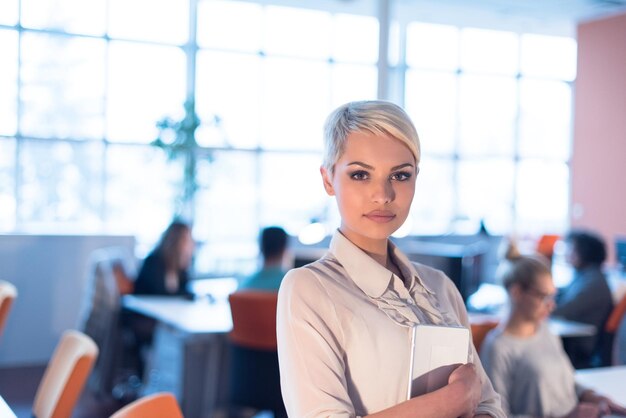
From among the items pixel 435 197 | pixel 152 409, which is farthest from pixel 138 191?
pixel 152 409

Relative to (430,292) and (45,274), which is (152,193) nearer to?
(45,274)

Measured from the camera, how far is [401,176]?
1.44 metres

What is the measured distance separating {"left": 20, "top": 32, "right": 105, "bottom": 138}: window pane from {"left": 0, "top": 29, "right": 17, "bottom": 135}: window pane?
100mm

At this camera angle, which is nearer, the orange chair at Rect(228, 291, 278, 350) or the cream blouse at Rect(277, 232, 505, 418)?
the cream blouse at Rect(277, 232, 505, 418)

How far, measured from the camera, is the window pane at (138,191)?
10.0 meters

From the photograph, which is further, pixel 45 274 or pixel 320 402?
pixel 45 274

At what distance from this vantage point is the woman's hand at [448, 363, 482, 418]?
133cm

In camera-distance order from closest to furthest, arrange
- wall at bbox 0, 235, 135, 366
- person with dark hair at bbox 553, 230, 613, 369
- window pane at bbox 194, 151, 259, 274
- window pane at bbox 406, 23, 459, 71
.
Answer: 1. person with dark hair at bbox 553, 230, 613, 369
2. wall at bbox 0, 235, 135, 366
3. window pane at bbox 194, 151, 259, 274
4. window pane at bbox 406, 23, 459, 71

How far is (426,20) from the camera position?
12312mm

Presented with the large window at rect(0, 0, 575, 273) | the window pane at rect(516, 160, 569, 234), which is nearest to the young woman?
the large window at rect(0, 0, 575, 273)

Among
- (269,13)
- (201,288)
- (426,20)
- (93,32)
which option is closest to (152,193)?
(93,32)

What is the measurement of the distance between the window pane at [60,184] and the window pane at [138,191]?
0.15m

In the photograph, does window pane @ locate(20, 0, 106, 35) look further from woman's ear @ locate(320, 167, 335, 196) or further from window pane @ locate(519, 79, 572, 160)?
woman's ear @ locate(320, 167, 335, 196)

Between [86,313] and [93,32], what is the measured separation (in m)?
4.86
